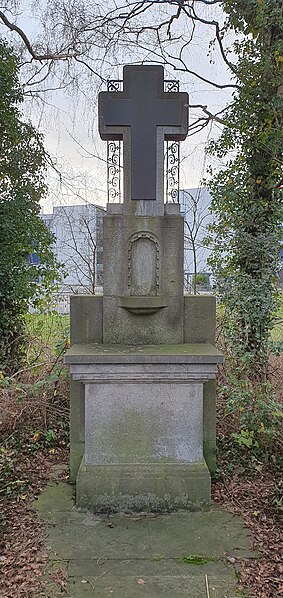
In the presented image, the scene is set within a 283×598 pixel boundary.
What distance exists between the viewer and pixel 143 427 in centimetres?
343

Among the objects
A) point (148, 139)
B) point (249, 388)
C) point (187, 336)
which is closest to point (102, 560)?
point (187, 336)

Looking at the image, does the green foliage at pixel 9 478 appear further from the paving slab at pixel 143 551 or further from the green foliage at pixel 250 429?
the green foliage at pixel 250 429

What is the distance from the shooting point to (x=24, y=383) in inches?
225

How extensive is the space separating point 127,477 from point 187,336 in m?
1.12

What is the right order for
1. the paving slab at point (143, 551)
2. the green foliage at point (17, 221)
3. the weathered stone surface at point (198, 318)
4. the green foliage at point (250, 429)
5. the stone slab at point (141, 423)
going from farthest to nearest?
the green foliage at point (17, 221) → the green foliage at point (250, 429) → the weathered stone surface at point (198, 318) → the stone slab at point (141, 423) → the paving slab at point (143, 551)

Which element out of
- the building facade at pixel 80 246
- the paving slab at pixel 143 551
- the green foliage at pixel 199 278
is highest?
the building facade at pixel 80 246

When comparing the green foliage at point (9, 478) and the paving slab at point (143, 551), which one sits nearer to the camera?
the paving slab at point (143, 551)

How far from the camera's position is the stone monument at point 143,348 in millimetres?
3354

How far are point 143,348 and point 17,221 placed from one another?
3.99m

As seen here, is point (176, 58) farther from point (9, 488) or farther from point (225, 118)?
point (9, 488)

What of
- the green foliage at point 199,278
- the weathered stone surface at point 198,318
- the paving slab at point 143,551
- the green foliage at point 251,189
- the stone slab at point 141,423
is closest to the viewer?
the paving slab at point 143,551

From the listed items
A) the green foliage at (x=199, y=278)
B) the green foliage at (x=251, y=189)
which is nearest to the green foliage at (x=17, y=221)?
the green foliage at (x=199, y=278)

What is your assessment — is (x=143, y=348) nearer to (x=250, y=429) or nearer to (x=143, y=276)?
(x=143, y=276)

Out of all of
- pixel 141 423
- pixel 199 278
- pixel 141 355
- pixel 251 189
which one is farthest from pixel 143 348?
pixel 199 278
